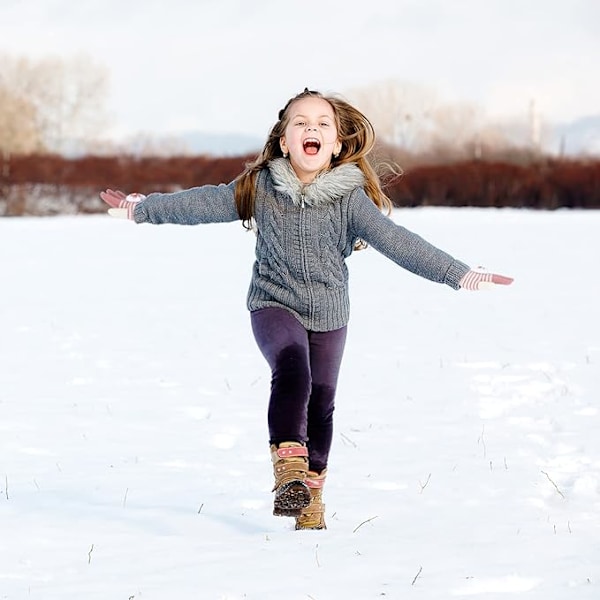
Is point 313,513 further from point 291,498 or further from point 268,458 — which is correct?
point 268,458

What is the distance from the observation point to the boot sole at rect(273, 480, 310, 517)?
374 centimetres

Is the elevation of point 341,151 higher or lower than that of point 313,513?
higher

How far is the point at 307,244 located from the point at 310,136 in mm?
418

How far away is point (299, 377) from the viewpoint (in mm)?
3928

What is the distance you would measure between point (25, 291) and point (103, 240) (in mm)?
8847

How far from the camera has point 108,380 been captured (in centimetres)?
782

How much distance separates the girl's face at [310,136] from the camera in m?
4.07

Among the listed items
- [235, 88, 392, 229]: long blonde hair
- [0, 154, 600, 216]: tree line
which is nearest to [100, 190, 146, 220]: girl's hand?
[235, 88, 392, 229]: long blonde hair

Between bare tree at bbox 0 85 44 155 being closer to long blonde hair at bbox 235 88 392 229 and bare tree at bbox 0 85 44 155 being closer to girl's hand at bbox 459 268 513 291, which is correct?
long blonde hair at bbox 235 88 392 229

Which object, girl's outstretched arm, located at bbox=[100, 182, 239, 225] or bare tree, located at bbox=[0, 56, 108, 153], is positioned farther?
bare tree, located at bbox=[0, 56, 108, 153]

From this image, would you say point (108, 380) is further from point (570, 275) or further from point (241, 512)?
point (570, 275)

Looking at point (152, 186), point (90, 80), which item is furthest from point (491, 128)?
point (152, 186)

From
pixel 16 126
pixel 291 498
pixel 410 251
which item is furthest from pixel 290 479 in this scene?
pixel 16 126

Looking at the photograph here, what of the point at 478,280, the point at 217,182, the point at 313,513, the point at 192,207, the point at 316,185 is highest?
the point at 316,185
